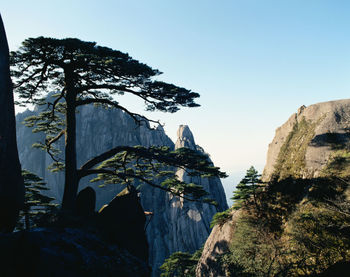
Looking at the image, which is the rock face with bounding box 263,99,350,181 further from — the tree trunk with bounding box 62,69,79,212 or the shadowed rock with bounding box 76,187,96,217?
the tree trunk with bounding box 62,69,79,212

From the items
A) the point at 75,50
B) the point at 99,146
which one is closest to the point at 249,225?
the point at 75,50

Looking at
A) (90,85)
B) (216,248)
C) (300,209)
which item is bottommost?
(216,248)

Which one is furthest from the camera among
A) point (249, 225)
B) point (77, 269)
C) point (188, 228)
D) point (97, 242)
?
point (188, 228)

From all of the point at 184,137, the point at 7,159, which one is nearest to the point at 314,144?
the point at 7,159

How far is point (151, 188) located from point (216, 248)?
60348 mm

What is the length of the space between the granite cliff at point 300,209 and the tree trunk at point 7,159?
803cm

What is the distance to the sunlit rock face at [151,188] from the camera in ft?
175

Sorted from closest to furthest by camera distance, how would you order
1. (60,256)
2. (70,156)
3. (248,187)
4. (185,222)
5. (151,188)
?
1. (60,256)
2. (70,156)
3. (248,187)
4. (185,222)
5. (151,188)

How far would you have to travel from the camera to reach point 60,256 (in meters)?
4.43

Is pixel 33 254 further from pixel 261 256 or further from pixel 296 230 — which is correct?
pixel 296 230

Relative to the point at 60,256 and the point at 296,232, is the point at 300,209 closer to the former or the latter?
the point at 296,232

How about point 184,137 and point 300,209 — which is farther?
point 184,137

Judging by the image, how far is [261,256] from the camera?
9375 millimetres

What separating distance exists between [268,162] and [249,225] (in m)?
8.04
